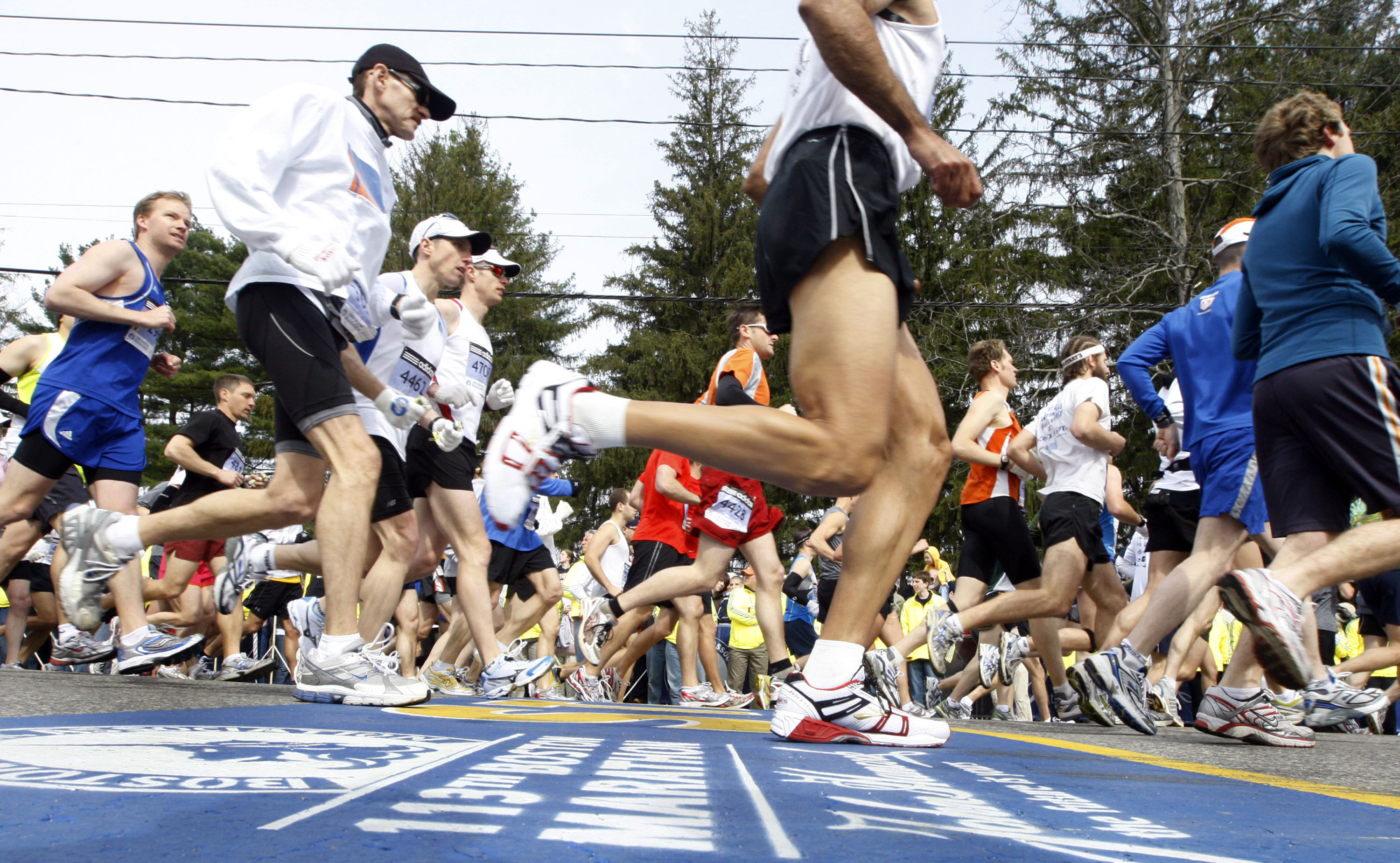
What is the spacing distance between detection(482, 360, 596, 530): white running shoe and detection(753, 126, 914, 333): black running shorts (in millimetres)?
542

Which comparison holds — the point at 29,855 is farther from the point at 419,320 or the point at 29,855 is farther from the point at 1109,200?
the point at 1109,200

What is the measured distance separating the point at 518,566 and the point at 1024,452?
3.35 meters

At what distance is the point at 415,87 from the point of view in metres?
3.76

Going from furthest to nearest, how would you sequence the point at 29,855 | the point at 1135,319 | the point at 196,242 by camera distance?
the point at 196,242 < the point at 1135,319 < the point at 29,855

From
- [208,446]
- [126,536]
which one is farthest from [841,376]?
[208,446]

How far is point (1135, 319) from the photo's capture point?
68.1 ft

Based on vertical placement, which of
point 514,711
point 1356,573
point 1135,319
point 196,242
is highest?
point 196,242

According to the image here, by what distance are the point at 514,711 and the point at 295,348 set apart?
4.87ft

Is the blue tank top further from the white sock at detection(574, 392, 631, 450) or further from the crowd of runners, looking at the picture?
the white sock at detection(574, 392, 631, 450)

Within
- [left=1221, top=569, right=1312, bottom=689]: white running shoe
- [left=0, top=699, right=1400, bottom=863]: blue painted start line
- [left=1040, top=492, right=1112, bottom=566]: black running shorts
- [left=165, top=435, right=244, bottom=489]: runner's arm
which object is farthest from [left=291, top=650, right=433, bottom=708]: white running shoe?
[left=1040, top=492, right=1112, bottom=566]: black running shorts

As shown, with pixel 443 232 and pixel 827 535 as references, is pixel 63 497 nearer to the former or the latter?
pixel 443 232

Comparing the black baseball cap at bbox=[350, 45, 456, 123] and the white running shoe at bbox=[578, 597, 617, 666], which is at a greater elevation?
the black baseball cap at bbox=[350, 45, 456, 123]

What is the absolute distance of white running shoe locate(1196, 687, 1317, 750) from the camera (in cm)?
336

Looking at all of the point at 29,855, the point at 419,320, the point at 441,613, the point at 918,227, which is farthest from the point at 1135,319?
the point at 29,855
